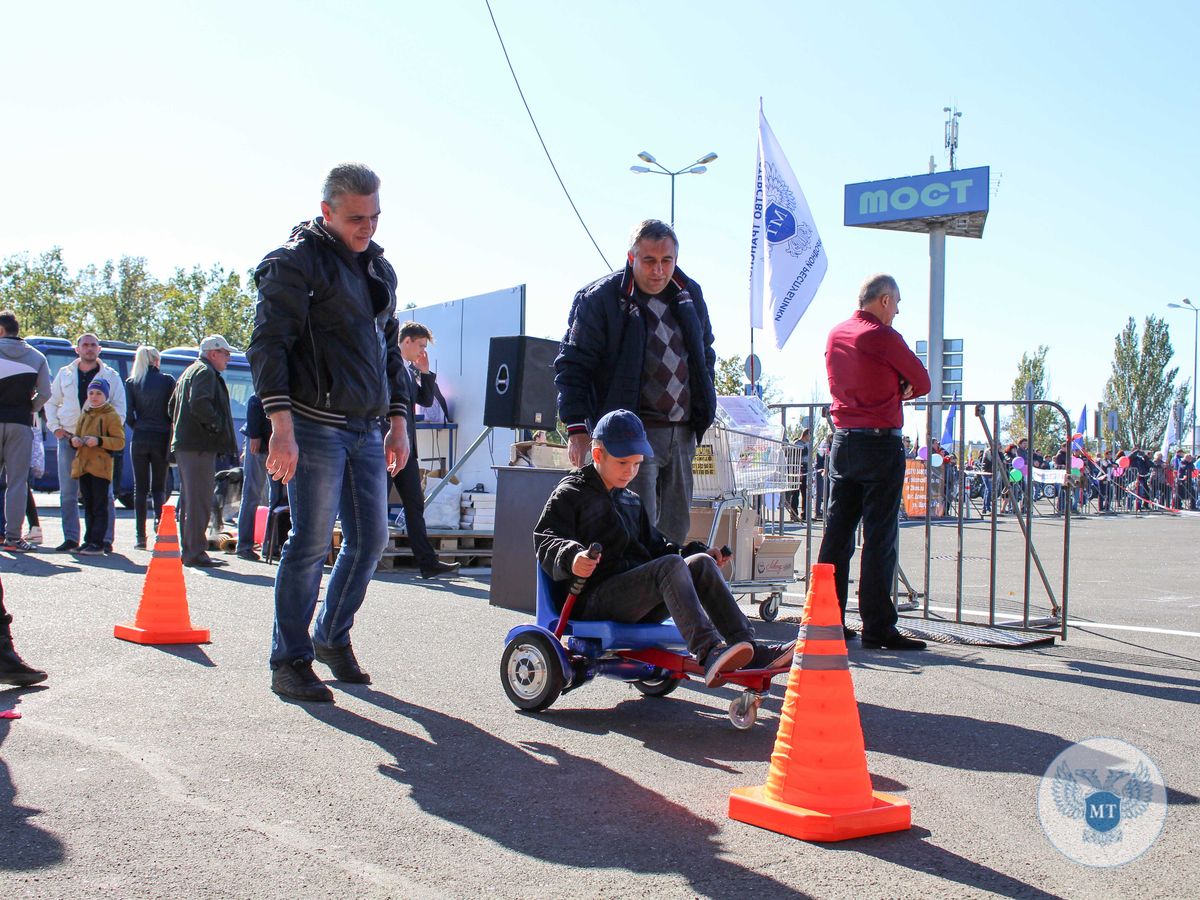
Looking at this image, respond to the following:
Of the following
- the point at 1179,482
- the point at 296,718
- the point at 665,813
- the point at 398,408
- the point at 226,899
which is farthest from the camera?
the point at 1179,482

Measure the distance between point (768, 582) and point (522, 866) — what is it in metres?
5.03

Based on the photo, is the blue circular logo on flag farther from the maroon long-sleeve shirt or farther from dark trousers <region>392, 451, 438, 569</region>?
the maroon long-sleeve shirt

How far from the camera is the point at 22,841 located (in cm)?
299

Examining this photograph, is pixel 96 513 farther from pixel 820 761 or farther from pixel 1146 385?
pixel 1146 385

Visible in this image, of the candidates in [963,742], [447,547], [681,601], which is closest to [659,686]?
[681,601]

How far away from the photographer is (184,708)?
455 centimetres

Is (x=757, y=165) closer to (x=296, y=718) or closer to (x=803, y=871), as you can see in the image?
(x=296, y=718)

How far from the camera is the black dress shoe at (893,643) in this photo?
21.6ft

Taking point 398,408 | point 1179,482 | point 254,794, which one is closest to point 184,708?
point 254,794

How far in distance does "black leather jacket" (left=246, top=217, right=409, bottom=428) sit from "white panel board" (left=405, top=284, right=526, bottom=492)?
7073mm

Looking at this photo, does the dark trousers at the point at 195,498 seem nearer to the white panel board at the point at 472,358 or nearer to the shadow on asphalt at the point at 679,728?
the white panel board at the point at 472,358

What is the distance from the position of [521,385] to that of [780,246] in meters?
2.95

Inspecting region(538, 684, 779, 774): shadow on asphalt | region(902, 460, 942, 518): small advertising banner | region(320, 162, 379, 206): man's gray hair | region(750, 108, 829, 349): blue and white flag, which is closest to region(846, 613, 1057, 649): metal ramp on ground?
region(538, 684, 779, 774): shadow on asphalt

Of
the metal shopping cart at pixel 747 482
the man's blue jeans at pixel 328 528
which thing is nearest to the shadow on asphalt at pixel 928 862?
the man's blue jeans at pixel 328 528
